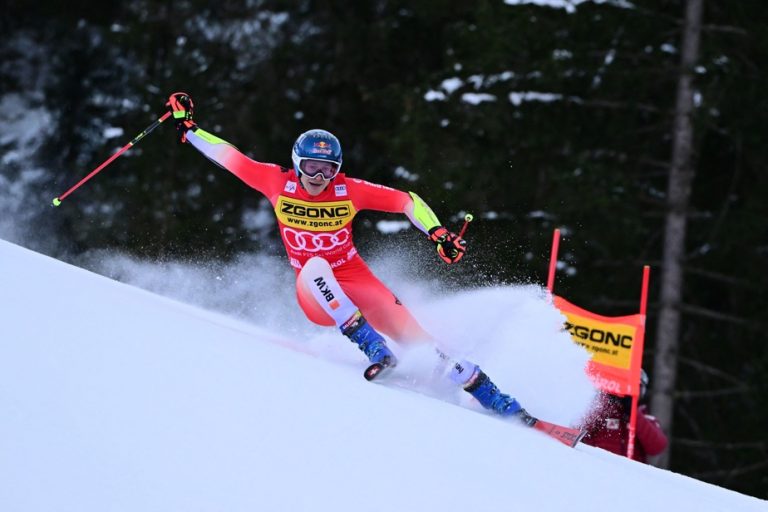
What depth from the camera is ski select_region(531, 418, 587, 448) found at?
16.5 ft

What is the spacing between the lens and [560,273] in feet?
46.3

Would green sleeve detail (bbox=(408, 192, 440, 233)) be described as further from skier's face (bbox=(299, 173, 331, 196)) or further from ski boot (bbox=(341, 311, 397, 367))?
ski boot (bbox=(341, 311, 397, 367))

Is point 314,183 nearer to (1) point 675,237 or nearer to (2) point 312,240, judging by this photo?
(2) point 312,240

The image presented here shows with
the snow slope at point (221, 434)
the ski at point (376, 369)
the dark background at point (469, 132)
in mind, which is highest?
the snow slope at point (221, 434)

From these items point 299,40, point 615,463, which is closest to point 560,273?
point 299,40

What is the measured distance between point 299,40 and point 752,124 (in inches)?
313

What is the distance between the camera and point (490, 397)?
5445mm

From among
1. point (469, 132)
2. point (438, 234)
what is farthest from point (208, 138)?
point (469, 132)

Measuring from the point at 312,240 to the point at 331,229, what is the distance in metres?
0.13

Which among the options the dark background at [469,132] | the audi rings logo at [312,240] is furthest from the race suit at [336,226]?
the dark background at [469,132]

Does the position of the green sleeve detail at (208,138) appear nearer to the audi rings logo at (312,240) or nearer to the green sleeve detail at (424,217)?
the audi rings logo at (312,240)

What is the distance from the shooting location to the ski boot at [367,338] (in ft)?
17.8

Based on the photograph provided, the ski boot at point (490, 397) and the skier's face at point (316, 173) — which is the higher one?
the skier's face at point (316, 173)

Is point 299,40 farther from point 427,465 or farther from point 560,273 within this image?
point 427,465
